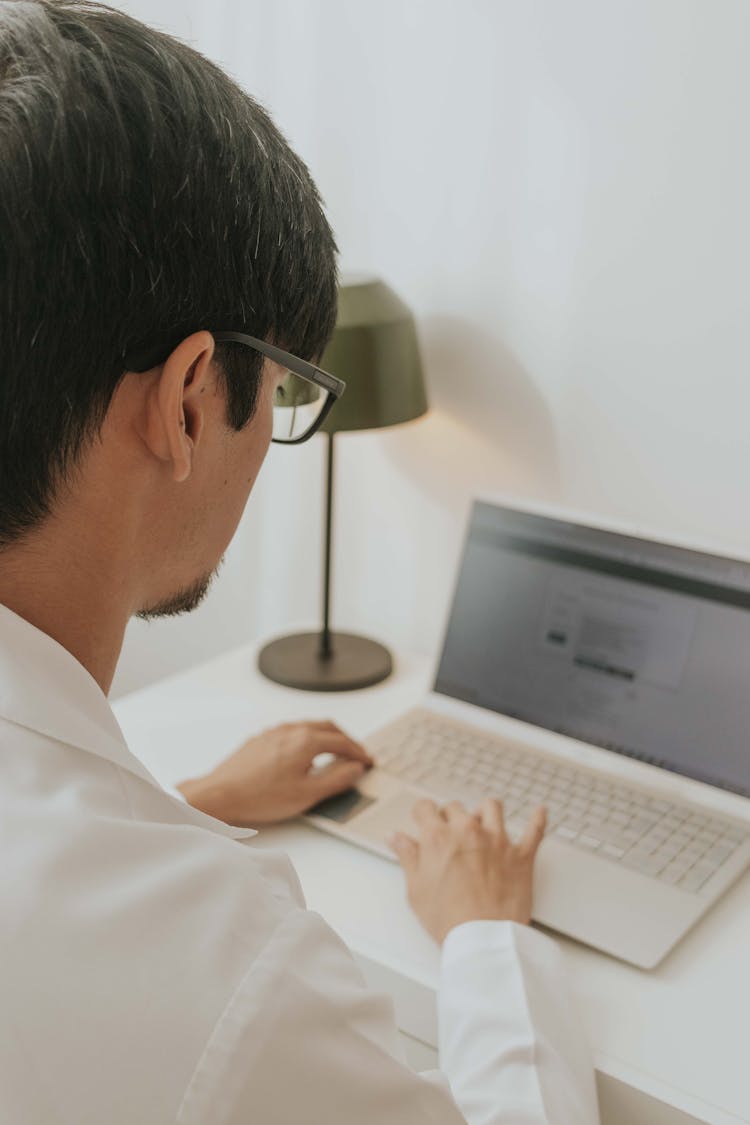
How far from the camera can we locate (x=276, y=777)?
1152 mm

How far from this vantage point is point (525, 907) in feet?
3.26

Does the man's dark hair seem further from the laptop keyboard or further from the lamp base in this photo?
the lamp base

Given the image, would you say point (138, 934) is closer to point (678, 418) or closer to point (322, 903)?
point (322, 903)

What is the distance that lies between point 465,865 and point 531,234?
0.74 m

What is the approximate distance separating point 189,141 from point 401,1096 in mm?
524

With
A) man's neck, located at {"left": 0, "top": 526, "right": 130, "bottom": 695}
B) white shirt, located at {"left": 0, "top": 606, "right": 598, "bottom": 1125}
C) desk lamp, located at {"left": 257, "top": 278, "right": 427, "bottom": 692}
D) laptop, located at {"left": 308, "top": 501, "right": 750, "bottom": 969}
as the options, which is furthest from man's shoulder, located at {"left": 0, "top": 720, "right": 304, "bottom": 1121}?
desk lamp, located at {"left": 257, "top": 278, "right": 427, "bottom": 692}

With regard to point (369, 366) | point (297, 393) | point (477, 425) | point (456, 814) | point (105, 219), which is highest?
point (105, 219)

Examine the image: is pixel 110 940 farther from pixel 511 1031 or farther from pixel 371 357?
pixel 371 357

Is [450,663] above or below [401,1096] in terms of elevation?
below

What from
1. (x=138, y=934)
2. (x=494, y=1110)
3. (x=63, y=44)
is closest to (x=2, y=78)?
(x=63, y=44)

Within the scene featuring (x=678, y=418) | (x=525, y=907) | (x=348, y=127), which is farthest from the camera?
(x=348, y=127)

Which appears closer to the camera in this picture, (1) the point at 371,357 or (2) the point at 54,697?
(2) the point at 54,697

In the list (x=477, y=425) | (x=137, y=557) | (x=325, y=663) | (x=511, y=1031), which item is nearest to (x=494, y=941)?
(x=511, y=1031)

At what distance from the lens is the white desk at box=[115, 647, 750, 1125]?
863 millimetres
